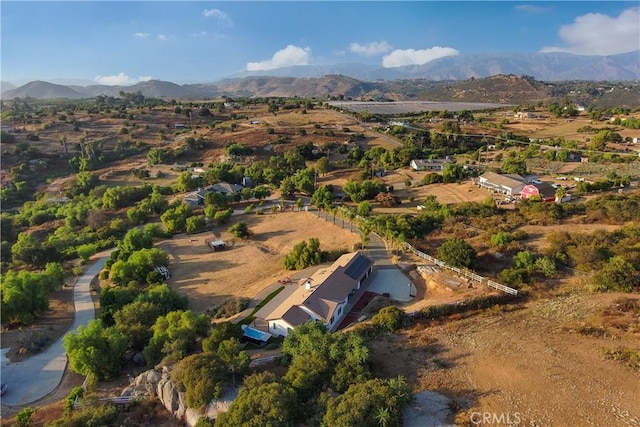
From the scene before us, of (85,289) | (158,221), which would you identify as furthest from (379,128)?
(85,289)

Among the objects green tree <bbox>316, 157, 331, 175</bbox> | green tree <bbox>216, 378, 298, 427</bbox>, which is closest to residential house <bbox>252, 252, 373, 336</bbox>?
green tree <bbox>216, 378, 298, 427</bbox>

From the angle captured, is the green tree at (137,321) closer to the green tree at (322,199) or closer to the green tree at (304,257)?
the green tree at (304,257)

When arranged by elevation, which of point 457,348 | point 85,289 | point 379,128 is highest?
point 379,128

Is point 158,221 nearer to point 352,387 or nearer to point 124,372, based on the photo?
point 124,372

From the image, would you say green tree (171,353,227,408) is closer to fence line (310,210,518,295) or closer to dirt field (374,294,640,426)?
dirt field (374,294,640,426)

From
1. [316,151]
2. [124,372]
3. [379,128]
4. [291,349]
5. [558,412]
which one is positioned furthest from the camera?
[379,128]
